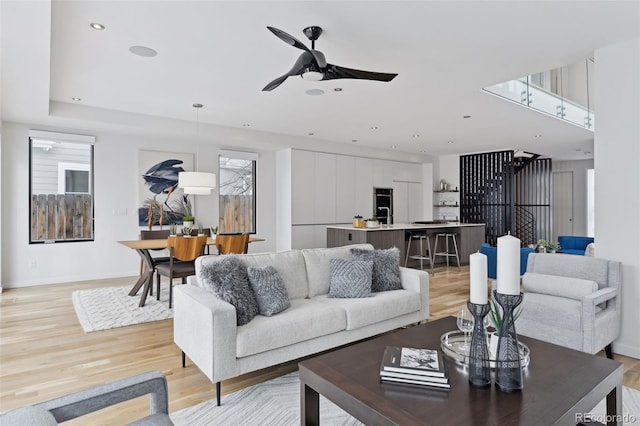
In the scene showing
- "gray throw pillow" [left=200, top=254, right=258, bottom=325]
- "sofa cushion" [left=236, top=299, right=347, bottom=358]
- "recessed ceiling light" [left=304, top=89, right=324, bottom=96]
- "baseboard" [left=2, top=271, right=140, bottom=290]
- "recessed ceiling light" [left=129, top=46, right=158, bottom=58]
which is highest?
"recessed ceiling light" [left=304, top=89, right=324, bottom=96]

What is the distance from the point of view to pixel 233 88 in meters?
4.57

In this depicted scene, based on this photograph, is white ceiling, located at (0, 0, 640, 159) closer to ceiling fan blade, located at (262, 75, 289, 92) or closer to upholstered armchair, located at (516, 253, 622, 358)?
ceiling fan blade, located at (262, 75, 289, 92)

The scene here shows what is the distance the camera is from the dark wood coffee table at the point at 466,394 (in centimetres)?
133

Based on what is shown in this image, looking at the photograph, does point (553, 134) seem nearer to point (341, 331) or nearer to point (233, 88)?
point (233, 88)

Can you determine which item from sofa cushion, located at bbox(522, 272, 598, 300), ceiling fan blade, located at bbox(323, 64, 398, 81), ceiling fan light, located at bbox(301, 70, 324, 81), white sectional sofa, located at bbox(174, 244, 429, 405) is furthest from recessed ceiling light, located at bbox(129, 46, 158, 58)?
sofa cushion, located at bbox(522, 272, 598, 300)

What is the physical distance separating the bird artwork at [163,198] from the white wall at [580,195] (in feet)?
32.6

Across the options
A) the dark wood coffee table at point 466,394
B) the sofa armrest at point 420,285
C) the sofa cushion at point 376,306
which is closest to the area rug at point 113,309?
the sofa cushion at point 376,306

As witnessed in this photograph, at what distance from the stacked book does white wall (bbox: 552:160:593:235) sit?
10.4 m

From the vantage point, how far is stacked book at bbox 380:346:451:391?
154 cm

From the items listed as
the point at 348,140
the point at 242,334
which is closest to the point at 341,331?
the point at 242,334

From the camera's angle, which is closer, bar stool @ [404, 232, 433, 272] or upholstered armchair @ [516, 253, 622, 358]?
upholstered armchair @ [516, 253, 622, 358]

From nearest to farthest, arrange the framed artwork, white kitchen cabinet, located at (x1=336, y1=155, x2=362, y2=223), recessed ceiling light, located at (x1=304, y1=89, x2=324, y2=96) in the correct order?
recessed ceiling light, located at (x1=304, y1=89, x2=324, y2=96) < the framed artwork < white kitchen cabinet, located at (x1=336, y1=155, x2=362, y2=223)

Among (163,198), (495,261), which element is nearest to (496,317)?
(495,261)

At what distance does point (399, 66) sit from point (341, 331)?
2.75 m
